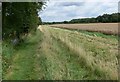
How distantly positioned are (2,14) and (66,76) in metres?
16.4

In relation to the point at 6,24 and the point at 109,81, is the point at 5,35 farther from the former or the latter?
the point at 109,81

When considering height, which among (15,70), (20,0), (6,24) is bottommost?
(15,70)

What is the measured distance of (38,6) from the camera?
104ft

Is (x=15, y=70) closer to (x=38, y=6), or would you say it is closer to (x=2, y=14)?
(x=2, y=14)

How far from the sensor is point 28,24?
32438 mm

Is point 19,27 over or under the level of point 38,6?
under

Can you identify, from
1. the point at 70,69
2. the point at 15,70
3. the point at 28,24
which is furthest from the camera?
the point at 28,24

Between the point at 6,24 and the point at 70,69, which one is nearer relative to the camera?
the point at 70,69

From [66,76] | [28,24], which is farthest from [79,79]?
[28,24]

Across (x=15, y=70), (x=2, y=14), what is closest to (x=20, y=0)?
(x=2, y=14)

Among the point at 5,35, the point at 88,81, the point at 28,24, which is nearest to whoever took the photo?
the point at 88,81

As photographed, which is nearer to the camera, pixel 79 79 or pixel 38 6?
pixel 79 79

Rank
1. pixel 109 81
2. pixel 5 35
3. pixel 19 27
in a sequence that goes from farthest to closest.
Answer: pixel 19 27 < pixel 5 35 < pixel 109 81

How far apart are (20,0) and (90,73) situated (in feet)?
52.2
